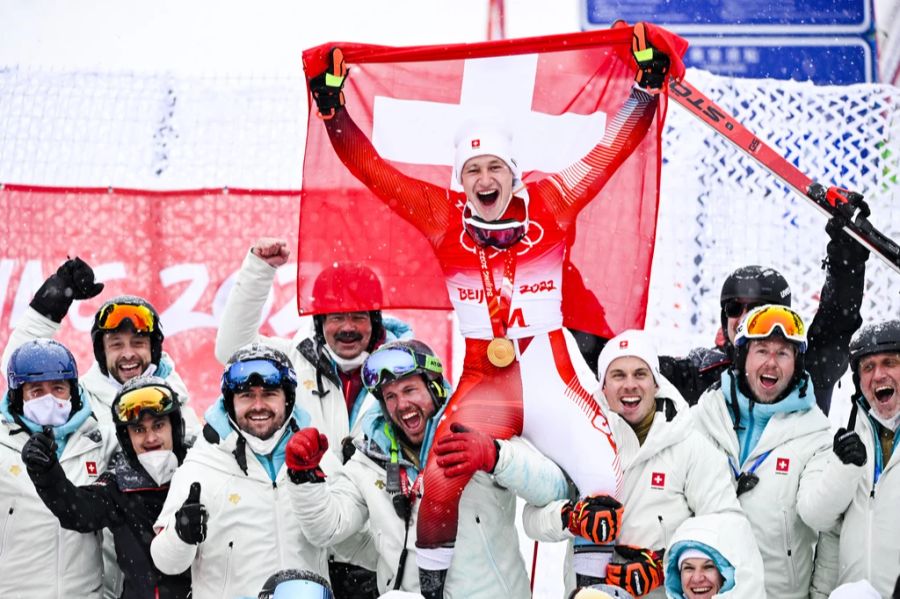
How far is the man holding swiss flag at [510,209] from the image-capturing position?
16.3ft

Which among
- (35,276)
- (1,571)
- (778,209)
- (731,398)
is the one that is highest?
(778,209)

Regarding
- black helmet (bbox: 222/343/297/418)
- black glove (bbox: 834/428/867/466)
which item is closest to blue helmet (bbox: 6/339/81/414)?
black helmet (bbox: 222/343/297/418)

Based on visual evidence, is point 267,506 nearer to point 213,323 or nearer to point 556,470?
point 556,470

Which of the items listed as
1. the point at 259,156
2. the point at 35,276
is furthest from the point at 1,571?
the point at 259,156

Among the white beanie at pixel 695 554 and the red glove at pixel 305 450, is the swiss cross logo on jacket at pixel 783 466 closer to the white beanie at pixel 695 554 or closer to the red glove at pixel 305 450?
the white beanie at pixel 695 554

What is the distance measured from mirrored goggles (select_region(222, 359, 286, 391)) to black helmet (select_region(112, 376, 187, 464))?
Result: 0.34 m

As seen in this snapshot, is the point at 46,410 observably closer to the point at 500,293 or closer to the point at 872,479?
the point at 500,293

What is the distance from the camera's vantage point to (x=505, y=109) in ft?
19.9

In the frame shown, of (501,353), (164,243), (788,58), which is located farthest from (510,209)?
(788,58)

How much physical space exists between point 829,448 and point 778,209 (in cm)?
424

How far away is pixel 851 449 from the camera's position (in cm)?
450

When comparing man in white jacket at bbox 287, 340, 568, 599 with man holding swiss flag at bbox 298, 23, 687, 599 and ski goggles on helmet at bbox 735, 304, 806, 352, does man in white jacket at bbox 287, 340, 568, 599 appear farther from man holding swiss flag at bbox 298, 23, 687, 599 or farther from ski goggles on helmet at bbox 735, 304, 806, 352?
ski goggles on helmet at bbox 735, 304, 806, 352

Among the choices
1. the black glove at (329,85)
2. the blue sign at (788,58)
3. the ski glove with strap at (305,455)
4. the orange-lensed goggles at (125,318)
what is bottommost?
the ski glove with strap at (305,455)

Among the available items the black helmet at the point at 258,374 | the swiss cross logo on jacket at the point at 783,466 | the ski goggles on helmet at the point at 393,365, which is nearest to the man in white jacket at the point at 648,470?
the swiss cross logo on jacket at the point at 783,466
